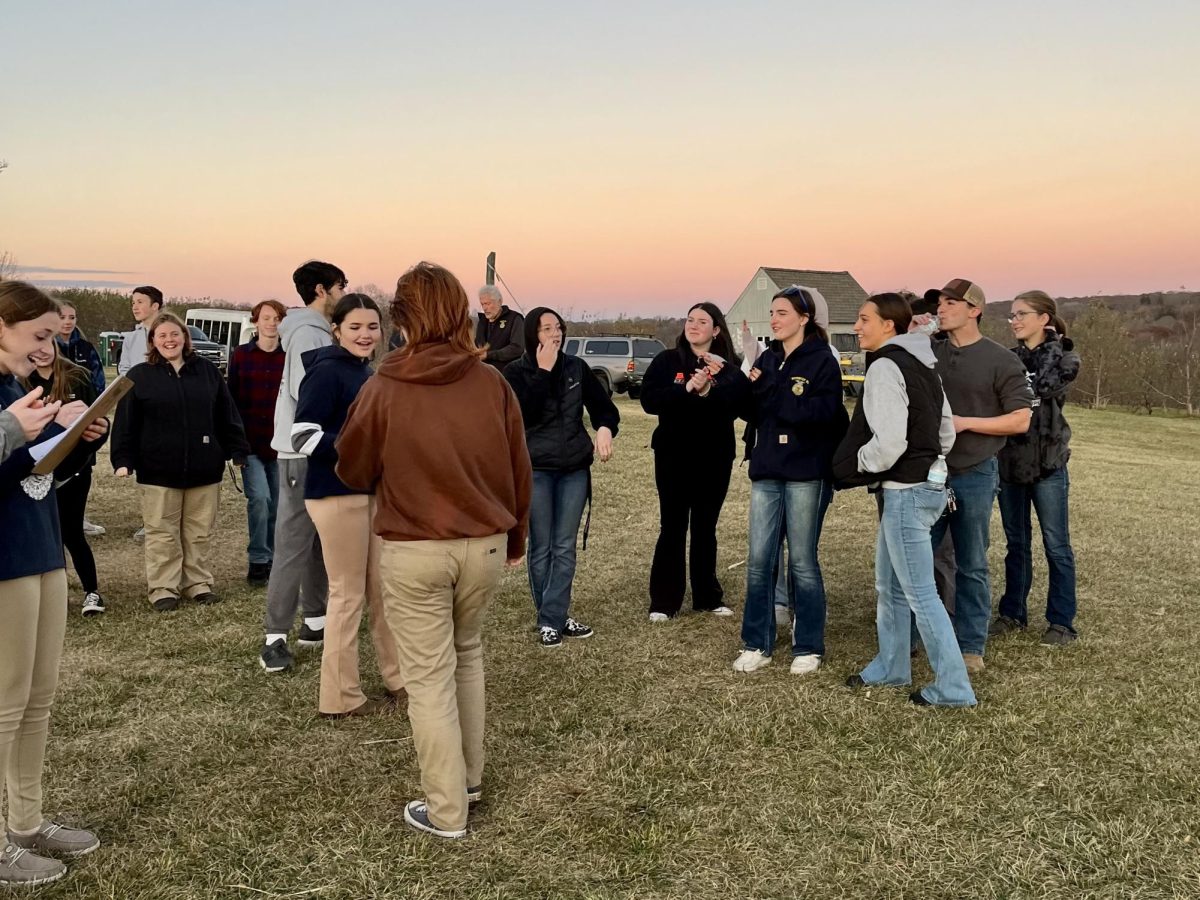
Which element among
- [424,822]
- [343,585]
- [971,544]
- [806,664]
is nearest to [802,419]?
[971,544]

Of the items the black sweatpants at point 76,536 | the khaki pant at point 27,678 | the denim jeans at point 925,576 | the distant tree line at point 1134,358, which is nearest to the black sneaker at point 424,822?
the khaki pant at point 27,678

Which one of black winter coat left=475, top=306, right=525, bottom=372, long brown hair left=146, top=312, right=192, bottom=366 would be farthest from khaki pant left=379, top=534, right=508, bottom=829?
black winter coat left=475, top=306, right=525, bottom=372

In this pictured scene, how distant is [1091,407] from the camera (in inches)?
1180

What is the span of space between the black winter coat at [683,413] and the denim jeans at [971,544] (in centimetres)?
132

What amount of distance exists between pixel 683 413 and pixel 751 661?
161 cm

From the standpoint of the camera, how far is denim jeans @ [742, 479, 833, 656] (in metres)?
4.63

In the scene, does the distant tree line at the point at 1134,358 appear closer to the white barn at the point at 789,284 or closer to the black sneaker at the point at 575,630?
the white barn at the point at 789,284

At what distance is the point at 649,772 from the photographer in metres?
3.64

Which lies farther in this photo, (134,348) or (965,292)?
(134,348)

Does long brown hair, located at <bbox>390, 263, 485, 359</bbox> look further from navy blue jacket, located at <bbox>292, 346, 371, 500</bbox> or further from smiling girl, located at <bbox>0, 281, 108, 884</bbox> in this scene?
navy blue jacket, located at <bbox>292, 346, 371, 500</bbox>

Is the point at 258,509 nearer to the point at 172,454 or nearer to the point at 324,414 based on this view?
the point at 172,454

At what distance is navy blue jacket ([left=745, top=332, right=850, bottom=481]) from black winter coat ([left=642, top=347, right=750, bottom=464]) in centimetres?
55

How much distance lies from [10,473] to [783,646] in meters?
4.05

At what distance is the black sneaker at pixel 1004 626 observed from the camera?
18.1 feet
